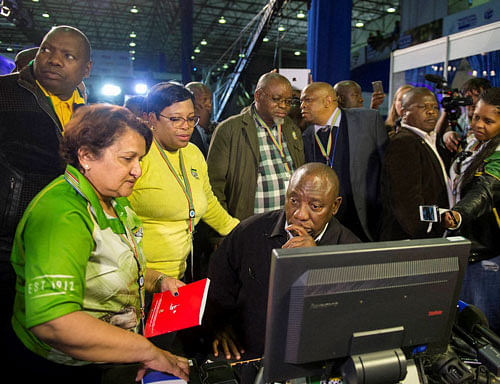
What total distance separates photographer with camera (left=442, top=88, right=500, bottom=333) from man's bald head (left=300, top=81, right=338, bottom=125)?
1.02 m

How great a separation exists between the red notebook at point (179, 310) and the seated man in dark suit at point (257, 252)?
324mm

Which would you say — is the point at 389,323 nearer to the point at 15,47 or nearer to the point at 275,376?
the point at 275,376

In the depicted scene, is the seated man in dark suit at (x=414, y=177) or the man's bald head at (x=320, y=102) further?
the man's bald head at (x=320, y=102)

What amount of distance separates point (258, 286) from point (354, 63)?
17.2 meters

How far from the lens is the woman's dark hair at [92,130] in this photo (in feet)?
3.87

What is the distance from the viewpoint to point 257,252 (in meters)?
1.63

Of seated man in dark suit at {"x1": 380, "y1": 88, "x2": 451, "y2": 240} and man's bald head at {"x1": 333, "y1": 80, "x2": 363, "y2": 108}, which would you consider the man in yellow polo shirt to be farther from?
man's bald head at {"x1": 333, "y1": 80, "x2": 363, "y2": 108}

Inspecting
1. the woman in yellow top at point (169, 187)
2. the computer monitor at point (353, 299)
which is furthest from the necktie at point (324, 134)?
the computer monitor at point (353, 299)

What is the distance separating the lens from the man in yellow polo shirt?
163cm

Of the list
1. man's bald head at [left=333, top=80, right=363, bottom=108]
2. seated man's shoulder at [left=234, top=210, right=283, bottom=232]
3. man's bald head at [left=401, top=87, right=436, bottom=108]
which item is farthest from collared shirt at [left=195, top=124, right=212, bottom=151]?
seated man's shoulder at [left=234, top=210, right=283, bottom=232]

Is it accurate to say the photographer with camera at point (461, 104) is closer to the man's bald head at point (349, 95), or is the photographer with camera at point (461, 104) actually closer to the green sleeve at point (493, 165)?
the man's bald head at point (349, 95)

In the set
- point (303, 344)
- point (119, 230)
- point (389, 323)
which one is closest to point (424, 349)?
point (389, 323)

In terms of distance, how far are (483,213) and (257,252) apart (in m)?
1.46

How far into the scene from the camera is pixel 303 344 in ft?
2.79
